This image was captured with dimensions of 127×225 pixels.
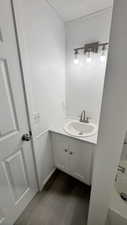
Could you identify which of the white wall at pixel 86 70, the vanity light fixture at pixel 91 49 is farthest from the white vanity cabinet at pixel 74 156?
the vanity light fixture at pixel 91 49

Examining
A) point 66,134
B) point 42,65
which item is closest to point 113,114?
point 66,134

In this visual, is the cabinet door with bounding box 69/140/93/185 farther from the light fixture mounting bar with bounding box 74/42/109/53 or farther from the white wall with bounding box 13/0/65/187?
the light fixture mounting bar with bounding box 74/42/109/53

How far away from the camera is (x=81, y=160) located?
4.60ft

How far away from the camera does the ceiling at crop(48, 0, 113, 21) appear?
1154 mm

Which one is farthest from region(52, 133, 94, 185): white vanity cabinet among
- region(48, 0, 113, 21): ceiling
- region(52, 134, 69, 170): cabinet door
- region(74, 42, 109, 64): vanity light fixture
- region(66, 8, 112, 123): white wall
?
region(48, 0, 113, 21): ceiling

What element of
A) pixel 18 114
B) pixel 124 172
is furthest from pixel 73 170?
pixel 18 114

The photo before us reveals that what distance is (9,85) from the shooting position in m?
0.87

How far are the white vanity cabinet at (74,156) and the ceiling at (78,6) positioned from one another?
1635 mm

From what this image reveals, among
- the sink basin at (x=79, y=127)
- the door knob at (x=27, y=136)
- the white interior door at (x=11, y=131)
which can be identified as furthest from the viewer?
the sink basin at (x=79, y=127)

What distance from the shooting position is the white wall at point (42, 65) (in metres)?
0.96

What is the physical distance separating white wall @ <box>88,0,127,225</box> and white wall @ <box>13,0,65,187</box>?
2.51 ft

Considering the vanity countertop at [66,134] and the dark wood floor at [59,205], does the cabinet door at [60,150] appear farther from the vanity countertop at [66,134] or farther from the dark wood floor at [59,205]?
the dark wood floor at [59,205]

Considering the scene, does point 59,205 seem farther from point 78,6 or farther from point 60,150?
point 78,6

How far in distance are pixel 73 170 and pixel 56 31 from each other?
2.05 metres
